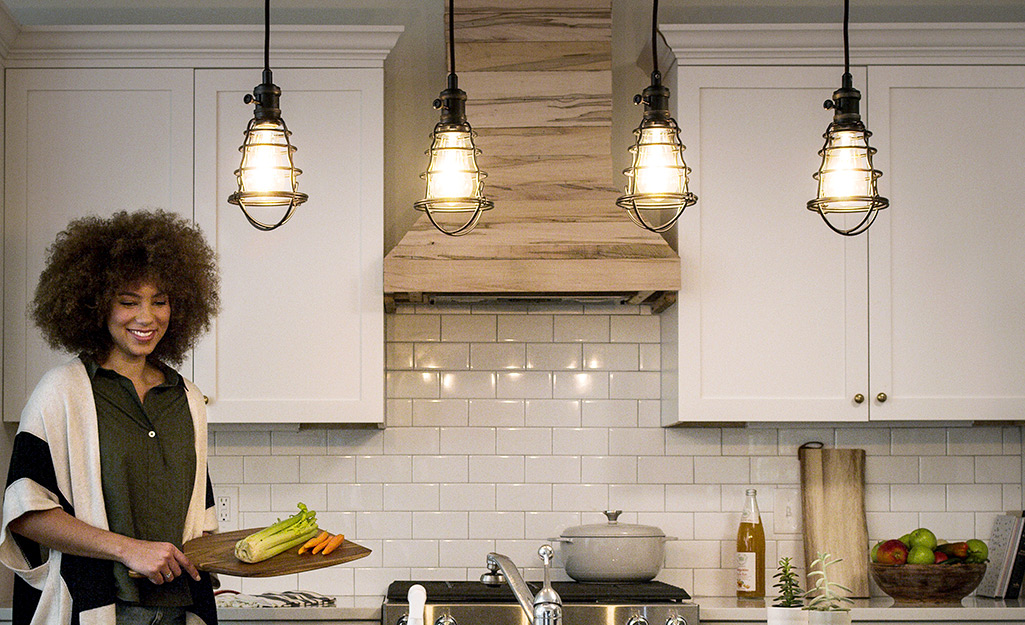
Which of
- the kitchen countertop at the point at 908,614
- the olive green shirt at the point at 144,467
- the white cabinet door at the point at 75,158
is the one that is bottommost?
the kitchen countertop at the point at 908,614

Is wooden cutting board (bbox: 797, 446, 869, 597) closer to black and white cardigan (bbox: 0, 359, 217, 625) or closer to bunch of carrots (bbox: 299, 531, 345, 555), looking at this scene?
bunch of carrots (bbox: 299, 531, 345, 555)

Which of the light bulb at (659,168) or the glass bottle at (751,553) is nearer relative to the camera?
the light bulb at (659,168)

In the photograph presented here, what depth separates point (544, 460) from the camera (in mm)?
3949

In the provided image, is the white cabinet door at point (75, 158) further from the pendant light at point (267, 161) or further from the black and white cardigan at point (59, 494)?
the pendant light at point (267, 161)

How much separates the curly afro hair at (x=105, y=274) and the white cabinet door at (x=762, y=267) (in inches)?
61.5

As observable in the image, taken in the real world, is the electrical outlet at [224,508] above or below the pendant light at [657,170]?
below

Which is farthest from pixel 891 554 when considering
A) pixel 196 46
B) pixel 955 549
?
pixel 196 46

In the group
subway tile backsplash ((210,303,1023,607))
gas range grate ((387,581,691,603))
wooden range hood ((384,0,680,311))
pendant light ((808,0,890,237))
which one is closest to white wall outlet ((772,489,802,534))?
subway tile backsplash ((210,303,1023,607))

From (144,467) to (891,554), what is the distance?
2.29 m

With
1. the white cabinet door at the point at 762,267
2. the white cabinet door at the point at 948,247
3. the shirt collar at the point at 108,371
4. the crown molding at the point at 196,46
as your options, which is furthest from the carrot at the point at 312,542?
the white cabinet door at the point at 948,247

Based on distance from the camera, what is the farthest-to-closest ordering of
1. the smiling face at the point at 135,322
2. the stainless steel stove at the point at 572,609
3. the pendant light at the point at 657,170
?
the stainless steel stove at the point at 572,609 < the smiling face at the point at 135,322 < the pendant light at the point at 657,170

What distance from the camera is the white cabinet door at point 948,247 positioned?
11.9ft

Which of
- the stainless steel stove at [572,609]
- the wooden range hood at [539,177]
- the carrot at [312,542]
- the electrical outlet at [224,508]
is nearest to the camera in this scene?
the carrot at [312,542]

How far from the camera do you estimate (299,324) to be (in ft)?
11.8
